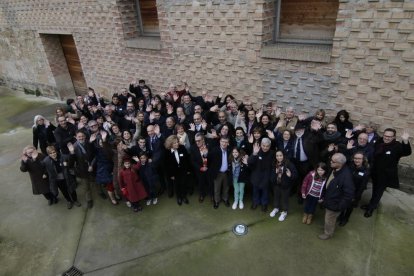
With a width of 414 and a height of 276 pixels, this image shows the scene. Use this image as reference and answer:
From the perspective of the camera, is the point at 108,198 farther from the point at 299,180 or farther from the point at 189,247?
the point at 299,180

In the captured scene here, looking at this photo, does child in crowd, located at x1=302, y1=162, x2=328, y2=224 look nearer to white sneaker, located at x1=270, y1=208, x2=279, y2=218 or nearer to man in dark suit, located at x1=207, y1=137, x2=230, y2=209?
white sneaker, located at x1=270, y1=208, x2=279, y2=218

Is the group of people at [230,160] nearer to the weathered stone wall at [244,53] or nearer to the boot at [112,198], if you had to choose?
the boot at [112,198]

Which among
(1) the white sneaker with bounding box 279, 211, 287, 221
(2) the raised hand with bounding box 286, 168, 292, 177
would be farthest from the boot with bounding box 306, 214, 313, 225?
(2) the raised hand with bounding box 286, 168, 292, 177

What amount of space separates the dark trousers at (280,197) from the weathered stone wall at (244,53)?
2015mm

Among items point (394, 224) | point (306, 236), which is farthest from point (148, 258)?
point (394, 224)

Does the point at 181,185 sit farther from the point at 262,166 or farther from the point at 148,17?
the point at 148,17

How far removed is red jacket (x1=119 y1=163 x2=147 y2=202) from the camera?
5.25 m

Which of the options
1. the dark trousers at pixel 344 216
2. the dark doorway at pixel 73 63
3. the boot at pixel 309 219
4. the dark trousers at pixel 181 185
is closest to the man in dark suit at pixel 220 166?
the dark trousers at pixel 181 185

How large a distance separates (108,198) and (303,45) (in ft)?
15.9

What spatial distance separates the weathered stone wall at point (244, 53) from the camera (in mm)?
5109

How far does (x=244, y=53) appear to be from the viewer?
651cm

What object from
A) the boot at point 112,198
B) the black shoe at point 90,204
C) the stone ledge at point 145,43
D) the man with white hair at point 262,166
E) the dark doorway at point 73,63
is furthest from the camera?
the dark doorway at point 73,63

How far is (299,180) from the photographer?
550cm

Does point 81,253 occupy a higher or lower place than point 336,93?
lower
